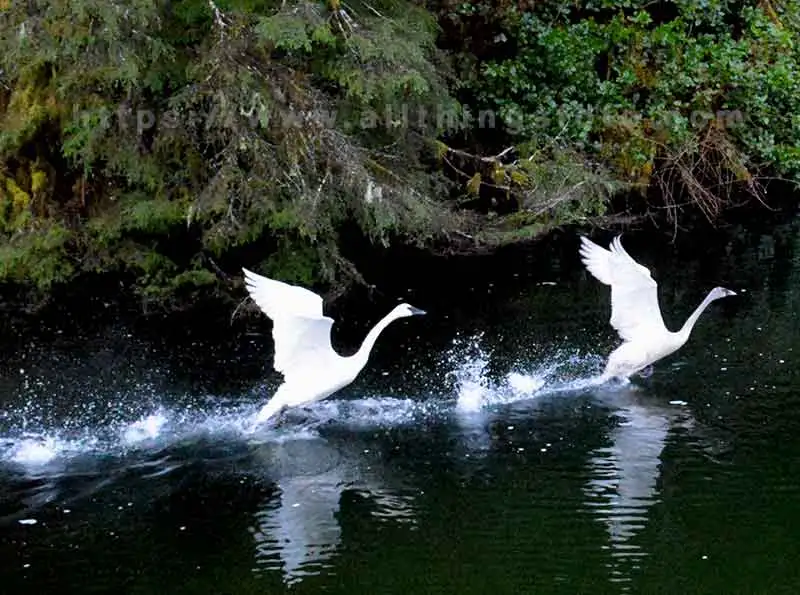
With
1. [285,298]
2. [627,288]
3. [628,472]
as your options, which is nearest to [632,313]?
[627,288]

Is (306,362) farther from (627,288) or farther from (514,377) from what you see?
(627,288)

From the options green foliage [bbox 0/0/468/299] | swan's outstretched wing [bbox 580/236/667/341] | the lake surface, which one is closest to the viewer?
the lake surface

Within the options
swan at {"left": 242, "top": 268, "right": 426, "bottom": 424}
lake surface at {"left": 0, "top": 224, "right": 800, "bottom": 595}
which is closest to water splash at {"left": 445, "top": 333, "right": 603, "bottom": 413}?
lake surface at {"left": 0, "top": 224, "right": 800, "bottom": 595}

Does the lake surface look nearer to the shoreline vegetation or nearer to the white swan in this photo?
the white swan

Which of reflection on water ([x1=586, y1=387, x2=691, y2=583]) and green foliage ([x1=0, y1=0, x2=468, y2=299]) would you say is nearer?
reflection on water ([x1=586, y1=387, x2=691, y2=583])

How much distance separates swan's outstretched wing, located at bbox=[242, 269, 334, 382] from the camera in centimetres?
1186

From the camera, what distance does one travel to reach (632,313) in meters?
13.6

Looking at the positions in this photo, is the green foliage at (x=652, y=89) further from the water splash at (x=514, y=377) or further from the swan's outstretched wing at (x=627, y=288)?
the swan's outstretched wing at (x=627, y=288)

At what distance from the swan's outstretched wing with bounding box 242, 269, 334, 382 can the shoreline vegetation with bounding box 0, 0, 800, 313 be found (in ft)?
11.4

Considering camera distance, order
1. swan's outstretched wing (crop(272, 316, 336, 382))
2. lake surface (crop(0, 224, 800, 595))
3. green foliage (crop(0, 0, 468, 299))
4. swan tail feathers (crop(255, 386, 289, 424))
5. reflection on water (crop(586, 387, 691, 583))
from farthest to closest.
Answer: green foliage (crop(0, 0, 468, 299))
swan tail feathers (crop(255, 386, 289, 424))
swan's outstretched wing (crop(272, 316, 336, 382))
reflection on water (crop(586, 387, 691, 583))
lake surface (crop(0, 224, 800, 595))

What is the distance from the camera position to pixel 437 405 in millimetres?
12859

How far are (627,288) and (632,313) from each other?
289 mm

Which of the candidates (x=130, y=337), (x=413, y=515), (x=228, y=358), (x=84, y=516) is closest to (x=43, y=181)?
(x=130, y=337)

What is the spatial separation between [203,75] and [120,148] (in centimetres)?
165
